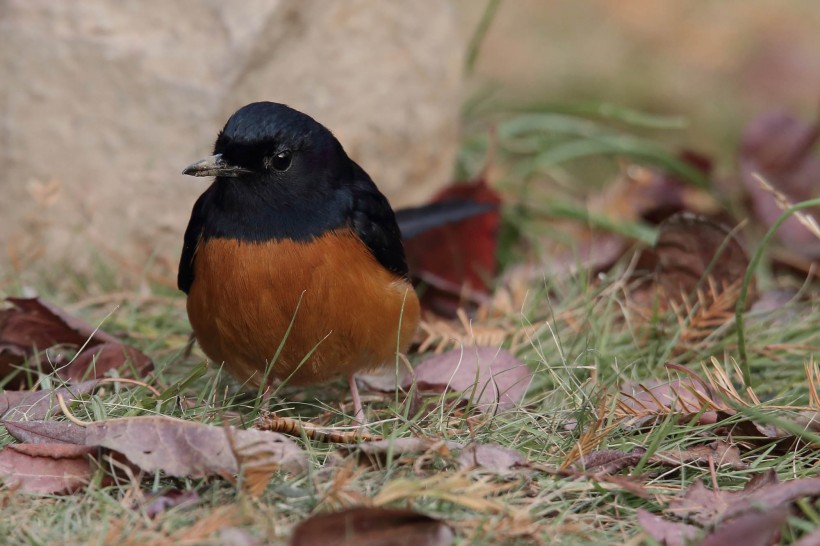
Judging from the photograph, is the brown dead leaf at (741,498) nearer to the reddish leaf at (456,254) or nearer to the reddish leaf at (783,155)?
the reddish leaf at (456,254)

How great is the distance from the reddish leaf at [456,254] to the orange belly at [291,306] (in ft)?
3.99

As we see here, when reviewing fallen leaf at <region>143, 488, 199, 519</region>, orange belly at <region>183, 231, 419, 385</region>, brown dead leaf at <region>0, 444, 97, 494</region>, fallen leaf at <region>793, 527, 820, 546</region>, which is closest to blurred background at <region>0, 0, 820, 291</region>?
orange belly at <region>183, 231, 419, 385</region>

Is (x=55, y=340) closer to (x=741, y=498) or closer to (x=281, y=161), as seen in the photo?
(x=281, y=161)

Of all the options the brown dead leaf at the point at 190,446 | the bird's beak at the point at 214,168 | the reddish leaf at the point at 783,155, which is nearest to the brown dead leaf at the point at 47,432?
the brown dead leaf at the point at 190,446

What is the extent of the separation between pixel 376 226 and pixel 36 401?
1.31m

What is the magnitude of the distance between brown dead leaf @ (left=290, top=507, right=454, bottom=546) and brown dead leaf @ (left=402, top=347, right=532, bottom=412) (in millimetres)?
1133

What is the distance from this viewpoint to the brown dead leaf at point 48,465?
3000 millimetres

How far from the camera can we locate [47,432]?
126 inches

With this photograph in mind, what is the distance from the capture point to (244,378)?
3873 millimetres

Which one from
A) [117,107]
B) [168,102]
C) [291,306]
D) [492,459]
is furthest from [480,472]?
[117,107]

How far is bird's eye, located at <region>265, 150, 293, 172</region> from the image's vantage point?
12.3 ft

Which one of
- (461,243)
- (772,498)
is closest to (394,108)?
(461,243)

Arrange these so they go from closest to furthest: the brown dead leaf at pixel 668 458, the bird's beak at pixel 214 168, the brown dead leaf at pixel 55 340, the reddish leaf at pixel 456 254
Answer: the brown dead leaf at pixel 668 458
the bird's beak at pixel 214 168
the brown dead leaf at pixel 55 340
the reddish leaf at pixel 456 254

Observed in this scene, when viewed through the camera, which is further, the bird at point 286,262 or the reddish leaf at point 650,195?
the reddish leaf at point 650,195
